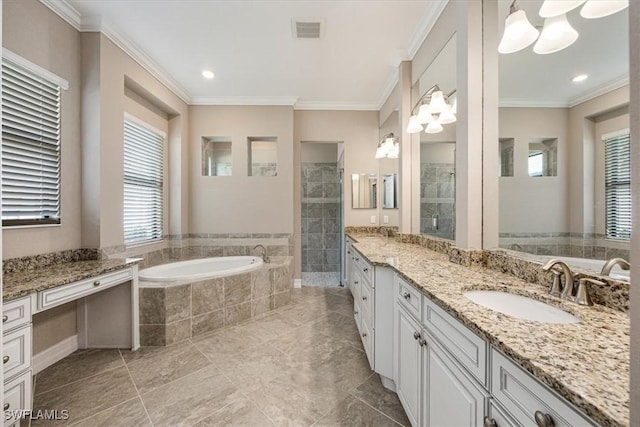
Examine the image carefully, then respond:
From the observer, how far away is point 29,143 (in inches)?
77.0

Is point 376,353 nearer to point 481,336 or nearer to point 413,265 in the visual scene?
point 413,265

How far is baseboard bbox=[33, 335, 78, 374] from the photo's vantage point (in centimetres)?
196

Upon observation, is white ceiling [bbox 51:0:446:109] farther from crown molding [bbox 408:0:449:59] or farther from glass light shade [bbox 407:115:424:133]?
glass light shade [bbox 407:115:424:133]

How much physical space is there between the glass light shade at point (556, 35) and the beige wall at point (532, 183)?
0.99ft

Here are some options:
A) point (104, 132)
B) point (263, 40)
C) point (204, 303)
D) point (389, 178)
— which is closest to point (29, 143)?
point (104, 132)

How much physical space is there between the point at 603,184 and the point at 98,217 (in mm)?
3403

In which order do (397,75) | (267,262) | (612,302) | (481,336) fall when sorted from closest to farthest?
1. (481,336)
2. (612,302)
3. (397,75)
4. (267,262)

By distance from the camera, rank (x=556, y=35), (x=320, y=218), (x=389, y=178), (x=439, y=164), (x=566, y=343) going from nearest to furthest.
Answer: (x=566, y=343) < (x=556, y=35) < (x=439, y=164) < (x=389, y=178) < (x=320, y=218)

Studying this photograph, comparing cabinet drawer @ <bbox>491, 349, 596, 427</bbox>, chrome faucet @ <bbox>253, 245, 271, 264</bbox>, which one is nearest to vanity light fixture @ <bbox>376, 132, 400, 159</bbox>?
chrome faucet @ <bbox>253, 245, 271, 264</bbox>

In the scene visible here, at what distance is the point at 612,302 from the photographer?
0.96 m

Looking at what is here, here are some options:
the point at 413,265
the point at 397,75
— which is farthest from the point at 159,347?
the point at 397,75

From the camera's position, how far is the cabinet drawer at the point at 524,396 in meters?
0.58

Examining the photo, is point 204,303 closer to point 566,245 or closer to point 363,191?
point 363,191

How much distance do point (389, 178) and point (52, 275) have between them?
3.47 meters
